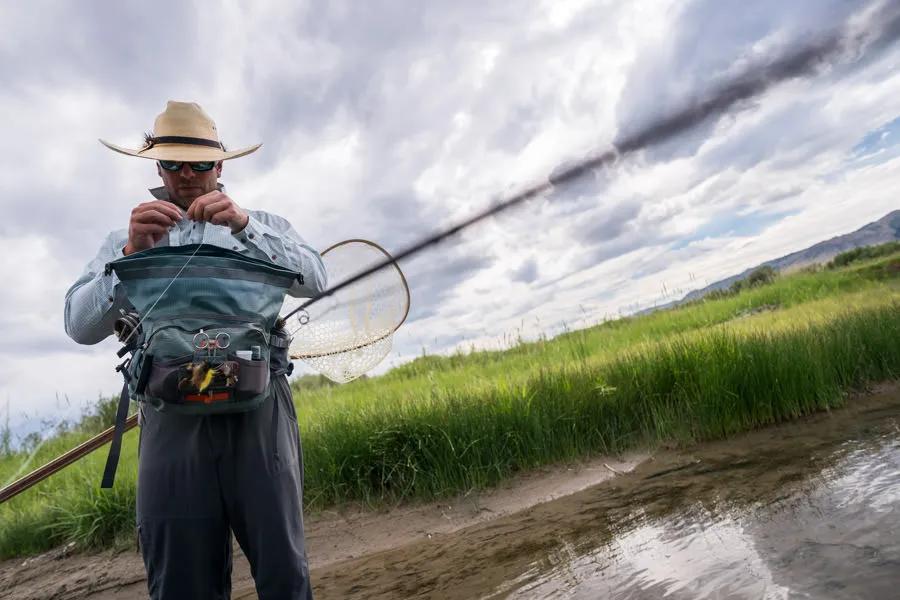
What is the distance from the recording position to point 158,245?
2549 millimetres

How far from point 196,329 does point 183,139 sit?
1018 mm

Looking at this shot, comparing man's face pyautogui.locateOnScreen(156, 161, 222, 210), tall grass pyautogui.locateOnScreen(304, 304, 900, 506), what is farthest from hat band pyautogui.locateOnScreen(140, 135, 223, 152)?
tall grass pyautogui.locateOnScreen(304, 304, 900, 506)

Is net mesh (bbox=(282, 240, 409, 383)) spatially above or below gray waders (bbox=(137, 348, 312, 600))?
above

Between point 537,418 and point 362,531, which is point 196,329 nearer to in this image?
point 362,531

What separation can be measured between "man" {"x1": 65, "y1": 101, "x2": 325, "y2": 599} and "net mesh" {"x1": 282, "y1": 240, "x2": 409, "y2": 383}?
103 cm

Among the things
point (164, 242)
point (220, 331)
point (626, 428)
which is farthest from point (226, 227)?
point (626, 428)

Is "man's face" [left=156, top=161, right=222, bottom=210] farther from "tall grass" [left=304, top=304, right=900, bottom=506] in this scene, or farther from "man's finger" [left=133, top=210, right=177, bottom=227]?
"tall grass" [left=304, top=304, right=900, bottom=506]

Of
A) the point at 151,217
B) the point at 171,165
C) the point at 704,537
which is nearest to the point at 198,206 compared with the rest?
the point at 151,217

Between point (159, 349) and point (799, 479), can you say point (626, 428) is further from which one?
point (159, 349)

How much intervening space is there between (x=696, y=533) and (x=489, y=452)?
2543mm

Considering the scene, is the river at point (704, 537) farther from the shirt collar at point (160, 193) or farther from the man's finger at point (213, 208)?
the shirt collar at point (160, 193)

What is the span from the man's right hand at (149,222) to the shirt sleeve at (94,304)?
0.19 m

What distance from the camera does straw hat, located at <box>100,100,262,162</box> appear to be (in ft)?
8.70

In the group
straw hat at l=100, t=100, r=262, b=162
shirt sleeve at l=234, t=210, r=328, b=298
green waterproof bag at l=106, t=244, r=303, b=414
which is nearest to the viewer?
green waterproof bag at l=106, t=244, r=303, b=414
